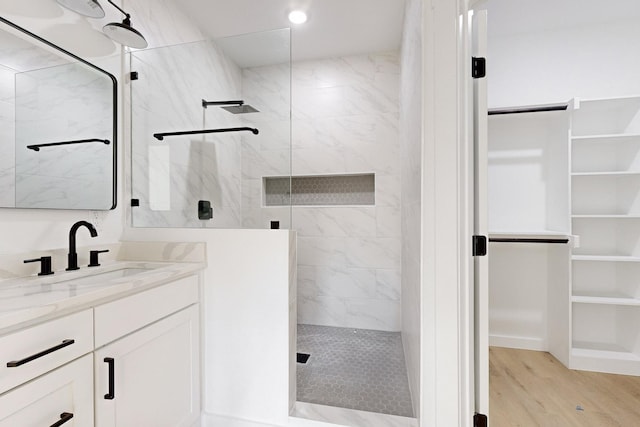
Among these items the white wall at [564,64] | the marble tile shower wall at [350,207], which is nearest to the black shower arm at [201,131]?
the marble tile shower wall at [350,207]

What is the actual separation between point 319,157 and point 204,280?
5.95 ft

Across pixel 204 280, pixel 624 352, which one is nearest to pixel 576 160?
pixel 624 352

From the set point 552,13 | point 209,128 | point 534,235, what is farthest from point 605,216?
point 209,128

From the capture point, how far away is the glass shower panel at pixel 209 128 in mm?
1843

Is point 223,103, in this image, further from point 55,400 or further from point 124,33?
point 55,400

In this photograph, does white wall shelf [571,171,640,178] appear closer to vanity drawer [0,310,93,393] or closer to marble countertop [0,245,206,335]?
marble countertop [0,245,206,335]

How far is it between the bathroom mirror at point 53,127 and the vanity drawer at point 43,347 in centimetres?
68

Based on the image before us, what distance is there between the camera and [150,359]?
1222mm

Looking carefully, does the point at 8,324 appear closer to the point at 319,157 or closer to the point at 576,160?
the point at 319,157

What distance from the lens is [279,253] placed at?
59.4 inches

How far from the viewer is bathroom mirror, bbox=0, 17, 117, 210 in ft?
3.92

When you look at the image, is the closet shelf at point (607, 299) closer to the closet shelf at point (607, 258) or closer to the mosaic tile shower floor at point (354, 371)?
the closet shelf at point (607, 258)

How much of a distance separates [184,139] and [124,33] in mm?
655

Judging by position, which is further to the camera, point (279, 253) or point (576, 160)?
point (576, 160)
